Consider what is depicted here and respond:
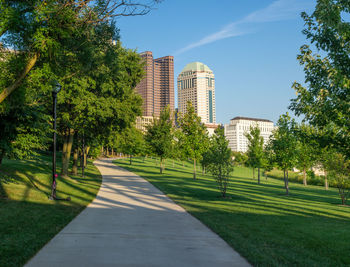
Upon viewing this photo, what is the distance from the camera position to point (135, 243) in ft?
19.8

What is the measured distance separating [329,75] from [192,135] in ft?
74.7

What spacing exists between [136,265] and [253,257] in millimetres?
2170

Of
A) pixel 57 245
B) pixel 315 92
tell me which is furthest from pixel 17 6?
pixel 315 92

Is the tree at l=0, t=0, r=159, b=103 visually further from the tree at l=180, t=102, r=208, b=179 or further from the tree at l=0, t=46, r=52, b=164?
the tree at l=180, t=102, r=208, b=179

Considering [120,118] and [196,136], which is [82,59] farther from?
[196,136]

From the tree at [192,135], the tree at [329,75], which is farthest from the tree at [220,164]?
the tree at [192,135]

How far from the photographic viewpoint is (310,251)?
20.1 feet

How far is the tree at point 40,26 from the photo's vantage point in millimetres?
8375

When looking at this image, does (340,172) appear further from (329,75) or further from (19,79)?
(19,79)

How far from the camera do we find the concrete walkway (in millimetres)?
→ 4934

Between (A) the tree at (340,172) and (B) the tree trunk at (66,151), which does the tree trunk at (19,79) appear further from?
(A) the tree at (340,172)

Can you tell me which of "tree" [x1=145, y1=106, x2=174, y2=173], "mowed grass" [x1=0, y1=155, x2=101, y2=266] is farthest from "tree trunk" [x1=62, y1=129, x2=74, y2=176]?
"tree" [x1=145, y1=106, x2=174, y2=173]

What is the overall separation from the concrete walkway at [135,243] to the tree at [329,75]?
232 inches

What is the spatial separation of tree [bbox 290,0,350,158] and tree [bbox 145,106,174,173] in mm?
24732
